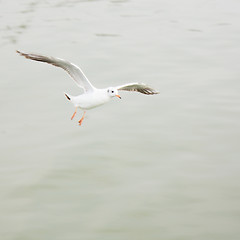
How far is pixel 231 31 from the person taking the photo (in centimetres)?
2172

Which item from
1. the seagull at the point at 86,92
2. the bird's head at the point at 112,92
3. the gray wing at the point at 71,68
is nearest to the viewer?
the gray wing at the point at 71,68

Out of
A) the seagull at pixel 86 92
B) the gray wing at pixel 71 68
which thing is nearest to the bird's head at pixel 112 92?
the seagull at pixel 86 92

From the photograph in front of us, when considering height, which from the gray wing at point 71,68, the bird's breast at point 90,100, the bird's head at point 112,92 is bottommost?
the bird's breast at point 90,100

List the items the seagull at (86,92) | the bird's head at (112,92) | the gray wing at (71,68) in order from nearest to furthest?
the gray wing at (71,68) → the seagull at (86,92) → the bird's head at (112,92)

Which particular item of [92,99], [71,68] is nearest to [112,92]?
[92,99]

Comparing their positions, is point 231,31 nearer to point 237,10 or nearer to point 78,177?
point 237,10

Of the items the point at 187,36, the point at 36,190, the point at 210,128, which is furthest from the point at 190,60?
the point at 36,190

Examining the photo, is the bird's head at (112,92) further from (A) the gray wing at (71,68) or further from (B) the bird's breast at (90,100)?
(A) the gray wing at (71,68)

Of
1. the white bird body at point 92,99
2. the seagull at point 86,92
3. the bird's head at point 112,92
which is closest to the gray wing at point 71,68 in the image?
the seagull at point 86,92

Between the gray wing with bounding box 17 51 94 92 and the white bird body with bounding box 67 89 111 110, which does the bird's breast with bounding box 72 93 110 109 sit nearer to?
the white bird body with bounding box 67 89 111 110

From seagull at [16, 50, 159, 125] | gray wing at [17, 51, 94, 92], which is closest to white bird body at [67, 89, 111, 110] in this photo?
seagull at [16, 50, 159, 125]

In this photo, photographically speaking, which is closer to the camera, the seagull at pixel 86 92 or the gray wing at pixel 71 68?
the gray wing at pixel 71 68

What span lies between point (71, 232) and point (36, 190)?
1.71 metres

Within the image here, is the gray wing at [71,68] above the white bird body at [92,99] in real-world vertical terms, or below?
above
